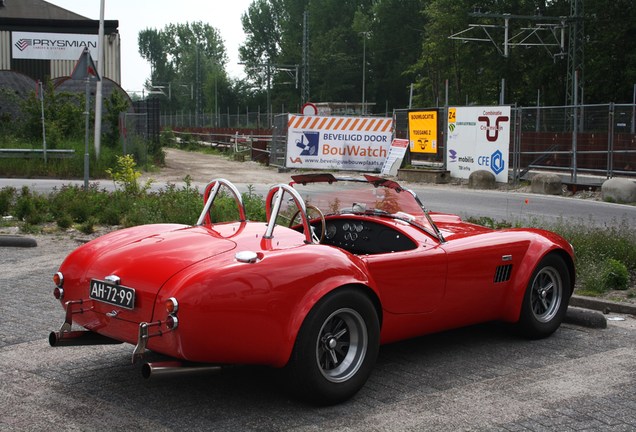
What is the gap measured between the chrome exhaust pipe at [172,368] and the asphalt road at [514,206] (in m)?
9.84

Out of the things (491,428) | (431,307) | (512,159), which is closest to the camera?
(491,428)

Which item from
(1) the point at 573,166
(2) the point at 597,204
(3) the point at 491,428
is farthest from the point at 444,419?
(1) the point at 573,166

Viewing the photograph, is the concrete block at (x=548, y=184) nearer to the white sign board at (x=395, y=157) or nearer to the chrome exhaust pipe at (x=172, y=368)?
the white sign board at (x=395, y=157)

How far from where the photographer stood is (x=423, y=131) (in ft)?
89.9

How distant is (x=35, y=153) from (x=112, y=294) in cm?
2093

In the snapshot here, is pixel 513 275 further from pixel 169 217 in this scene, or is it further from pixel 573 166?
pixel 573 166

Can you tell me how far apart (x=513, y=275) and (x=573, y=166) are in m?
17.1

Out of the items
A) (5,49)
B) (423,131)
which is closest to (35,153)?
(423,131)

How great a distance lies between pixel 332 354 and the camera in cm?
488

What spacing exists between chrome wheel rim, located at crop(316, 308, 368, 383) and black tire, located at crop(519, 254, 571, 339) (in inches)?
68.1

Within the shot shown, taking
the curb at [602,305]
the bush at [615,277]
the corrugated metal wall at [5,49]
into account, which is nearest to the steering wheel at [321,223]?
the curb at [602,305]

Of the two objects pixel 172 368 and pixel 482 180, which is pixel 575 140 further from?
pixel 172 368

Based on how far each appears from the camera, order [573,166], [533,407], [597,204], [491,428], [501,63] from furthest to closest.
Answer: [501,63]
[573,166]
[597,204]
[533,407]
[491,428]

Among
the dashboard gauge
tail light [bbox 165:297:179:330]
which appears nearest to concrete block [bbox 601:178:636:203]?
the dashboard gauge
